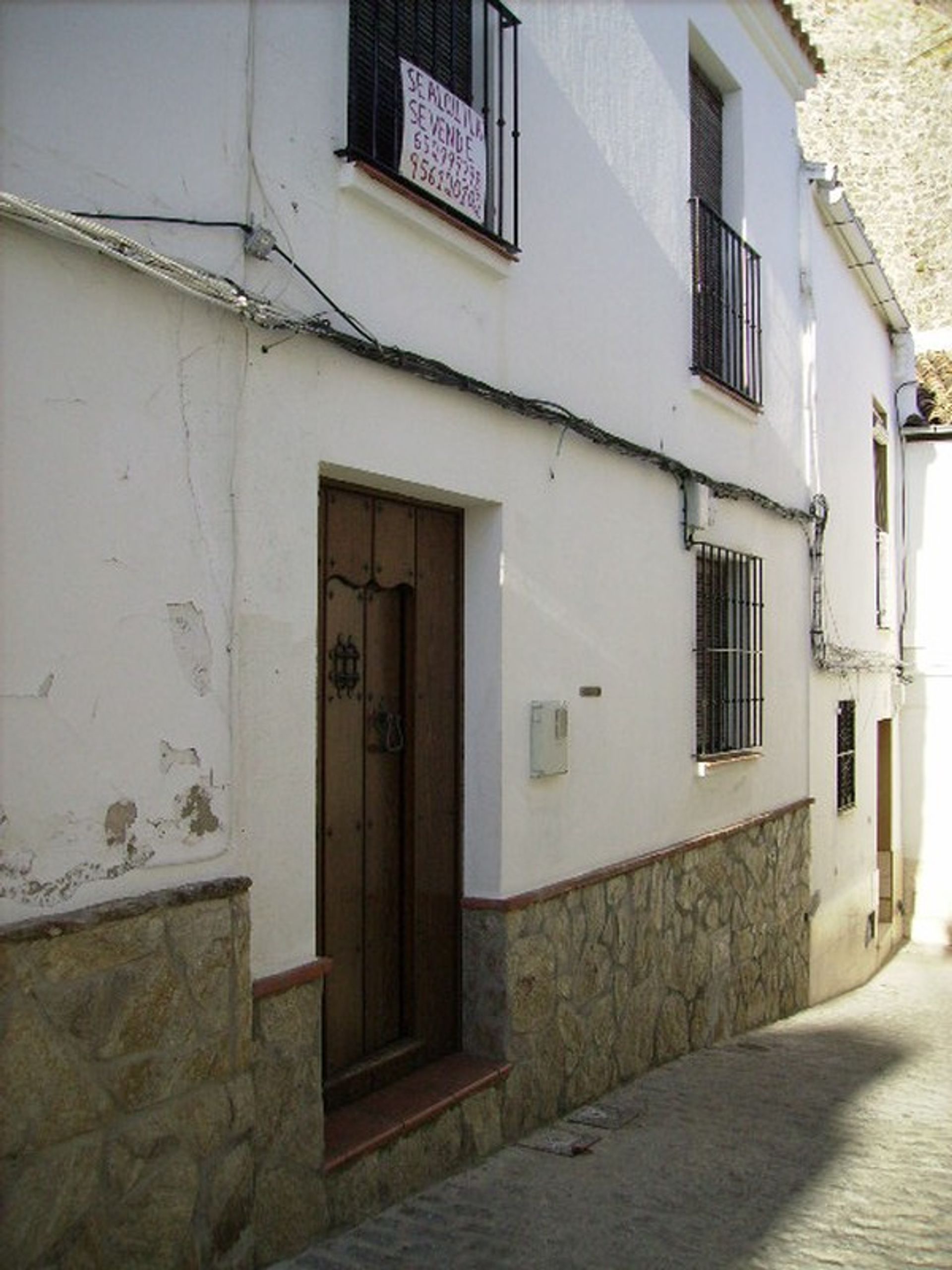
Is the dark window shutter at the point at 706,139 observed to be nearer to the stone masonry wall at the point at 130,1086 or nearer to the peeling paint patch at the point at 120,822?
the peeling paint patch at the point at 120,822

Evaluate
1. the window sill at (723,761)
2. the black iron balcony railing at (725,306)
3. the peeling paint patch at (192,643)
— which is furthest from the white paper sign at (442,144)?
the window sill at (723,761)

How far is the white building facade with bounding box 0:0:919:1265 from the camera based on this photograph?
116 inches

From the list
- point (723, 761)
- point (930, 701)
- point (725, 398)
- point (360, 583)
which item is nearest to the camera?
point (360, 583)

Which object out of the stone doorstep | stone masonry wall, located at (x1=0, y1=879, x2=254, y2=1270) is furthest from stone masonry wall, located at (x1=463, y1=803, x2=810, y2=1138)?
stone masonry wall, located at (x1=0, y1=879, x2=254, y2=1270)

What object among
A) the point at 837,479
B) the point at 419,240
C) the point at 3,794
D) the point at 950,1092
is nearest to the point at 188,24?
the point at 419,240

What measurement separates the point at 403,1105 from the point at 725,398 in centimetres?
450

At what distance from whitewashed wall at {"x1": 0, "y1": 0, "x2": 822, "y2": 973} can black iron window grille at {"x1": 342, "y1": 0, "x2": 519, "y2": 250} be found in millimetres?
141

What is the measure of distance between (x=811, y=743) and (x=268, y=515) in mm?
6447

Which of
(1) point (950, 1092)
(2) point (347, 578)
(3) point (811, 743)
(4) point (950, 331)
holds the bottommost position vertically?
(1) point (950, 1092)

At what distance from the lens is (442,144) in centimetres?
442

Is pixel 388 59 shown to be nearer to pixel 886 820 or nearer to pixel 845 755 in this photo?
pixel 845 755

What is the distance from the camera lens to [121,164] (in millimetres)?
3141

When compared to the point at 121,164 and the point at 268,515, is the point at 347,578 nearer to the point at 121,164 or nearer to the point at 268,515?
the point at 268,515

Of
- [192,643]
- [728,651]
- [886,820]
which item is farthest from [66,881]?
[886,820]
